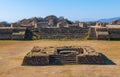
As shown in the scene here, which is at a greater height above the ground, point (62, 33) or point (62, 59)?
point (62, 33)

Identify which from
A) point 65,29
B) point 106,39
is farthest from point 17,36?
point 106,39

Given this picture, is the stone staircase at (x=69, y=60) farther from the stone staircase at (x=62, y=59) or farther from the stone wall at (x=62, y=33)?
the stone wall at (x=62, y=33)

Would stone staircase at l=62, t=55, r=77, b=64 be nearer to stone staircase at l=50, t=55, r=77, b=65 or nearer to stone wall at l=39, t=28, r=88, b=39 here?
stone staircase at l=50, t=55, r=77, b=65

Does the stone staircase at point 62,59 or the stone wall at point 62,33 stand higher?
the stone wall at point 62,33

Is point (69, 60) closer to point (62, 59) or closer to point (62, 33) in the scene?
point (62, 59)

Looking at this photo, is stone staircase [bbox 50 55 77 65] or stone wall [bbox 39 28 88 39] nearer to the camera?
stone staircase [bbox 50 55 77 65]

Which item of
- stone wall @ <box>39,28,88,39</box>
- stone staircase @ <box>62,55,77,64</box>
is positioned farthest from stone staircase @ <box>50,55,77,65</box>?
stone wall @ <box>39,28,88,39</box>

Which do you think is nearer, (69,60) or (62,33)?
(69,60)

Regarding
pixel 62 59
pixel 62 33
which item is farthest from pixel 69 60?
pixel 62 33

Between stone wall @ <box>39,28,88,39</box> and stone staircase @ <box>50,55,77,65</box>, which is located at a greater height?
stone wall @ <box>39,28,88,39</box>

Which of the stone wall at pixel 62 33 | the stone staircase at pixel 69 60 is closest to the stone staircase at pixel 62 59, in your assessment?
the stone staircase at pixel 69 60

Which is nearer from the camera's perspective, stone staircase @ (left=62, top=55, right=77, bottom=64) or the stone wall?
stone staircase @ (left=62, top=55, right=77, bottom=64)

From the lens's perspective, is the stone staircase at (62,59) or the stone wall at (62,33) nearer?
the stone staircase at (62,59)

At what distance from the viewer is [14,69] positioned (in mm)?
14180
